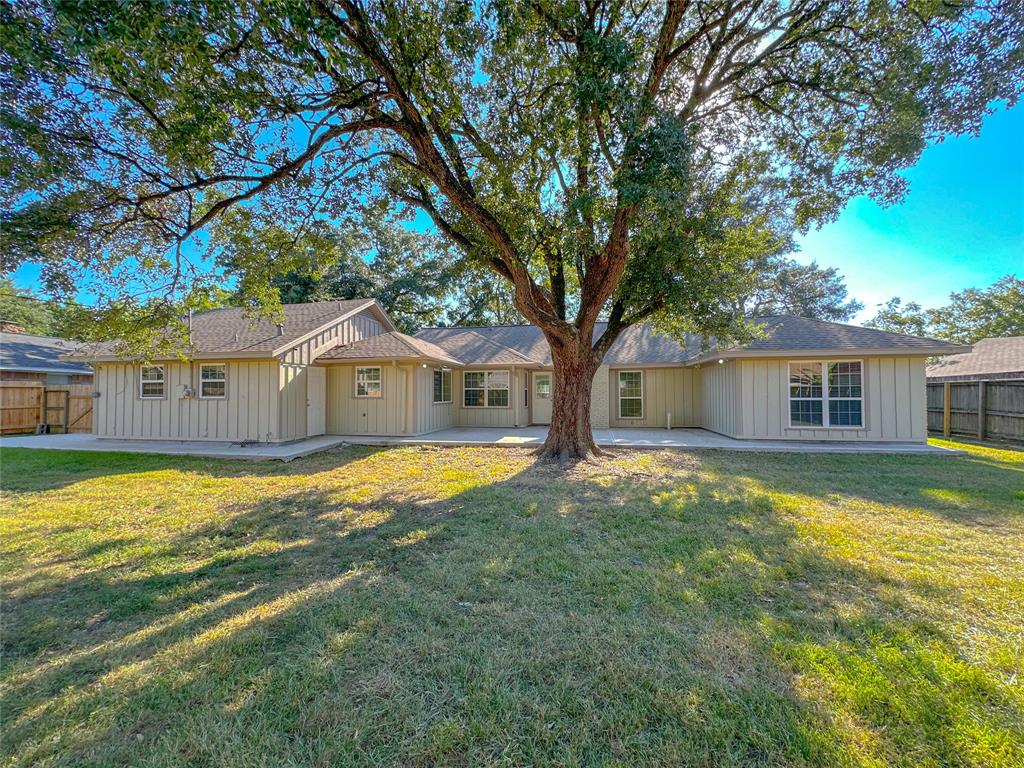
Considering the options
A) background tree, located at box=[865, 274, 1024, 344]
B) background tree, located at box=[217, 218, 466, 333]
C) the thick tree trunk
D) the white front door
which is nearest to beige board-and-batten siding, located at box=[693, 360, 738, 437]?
the thick tree trunk

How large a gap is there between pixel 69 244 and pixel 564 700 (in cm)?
835

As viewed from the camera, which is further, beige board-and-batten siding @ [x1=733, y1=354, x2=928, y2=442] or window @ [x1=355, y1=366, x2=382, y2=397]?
window @ [x1=355, y1=366, x2=382, y2=397]

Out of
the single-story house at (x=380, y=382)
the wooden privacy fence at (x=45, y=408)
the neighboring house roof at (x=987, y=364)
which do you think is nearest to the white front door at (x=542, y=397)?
the single-story house at (x=380, y=382)

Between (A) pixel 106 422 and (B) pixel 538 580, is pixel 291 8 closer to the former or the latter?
(B) pixel 538 580

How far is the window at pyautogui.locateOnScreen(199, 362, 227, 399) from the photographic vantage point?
11.0 meters

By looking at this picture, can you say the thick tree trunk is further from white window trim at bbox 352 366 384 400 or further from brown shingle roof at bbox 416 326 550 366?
white window trim at bbox 352 366 384 400

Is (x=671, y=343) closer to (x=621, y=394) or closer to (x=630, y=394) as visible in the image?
(x=630, y=394)

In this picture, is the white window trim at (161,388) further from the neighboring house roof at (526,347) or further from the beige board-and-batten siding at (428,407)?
the neighboring house roof at (526,347)

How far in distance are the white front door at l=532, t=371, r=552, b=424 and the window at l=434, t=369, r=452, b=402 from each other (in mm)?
3236

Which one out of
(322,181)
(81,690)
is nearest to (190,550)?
(81,690)

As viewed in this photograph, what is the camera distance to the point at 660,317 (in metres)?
9.55

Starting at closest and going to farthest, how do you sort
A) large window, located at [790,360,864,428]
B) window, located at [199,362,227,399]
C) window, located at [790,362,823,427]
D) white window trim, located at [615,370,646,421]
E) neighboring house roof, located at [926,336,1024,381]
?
1. large window, located at [790,360,864,428]
2. window, located at [790,362,823,427]
3. window, located at [199,362,227,399]
4. neighboring house roof, located at [926,336,1024,381]
5. white window trim, located at [615,370,646,421]

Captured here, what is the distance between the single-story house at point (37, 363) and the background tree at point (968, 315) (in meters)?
43.3

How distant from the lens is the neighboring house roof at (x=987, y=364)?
12000 millimetres
